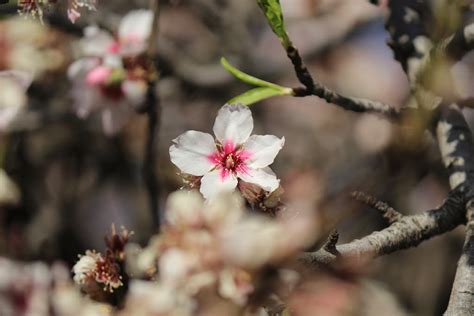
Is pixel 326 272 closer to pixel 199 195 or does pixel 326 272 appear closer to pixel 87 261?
pixel 199 195

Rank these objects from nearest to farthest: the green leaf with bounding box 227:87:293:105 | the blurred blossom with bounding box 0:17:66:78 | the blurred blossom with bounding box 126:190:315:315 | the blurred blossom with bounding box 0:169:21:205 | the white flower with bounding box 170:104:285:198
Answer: the blurred blossom with bounding box 126:190:315:315 → the white flower with bounding box 170:104:285:198 → the green leaf with bounding box 227:87:293:105 → the blurred blossom with bounding box 0:169:21:205 → the blurred blossom with bounding box 0:17:66:78

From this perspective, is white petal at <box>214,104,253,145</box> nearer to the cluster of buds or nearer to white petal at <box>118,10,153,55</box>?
the cluster of buds

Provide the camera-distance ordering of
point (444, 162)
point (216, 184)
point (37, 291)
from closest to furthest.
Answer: point (216, 184) → point (444, 162) → point (37, 291)

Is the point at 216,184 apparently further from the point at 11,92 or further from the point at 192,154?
the point at 11,92

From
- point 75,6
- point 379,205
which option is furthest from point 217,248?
point 75,6

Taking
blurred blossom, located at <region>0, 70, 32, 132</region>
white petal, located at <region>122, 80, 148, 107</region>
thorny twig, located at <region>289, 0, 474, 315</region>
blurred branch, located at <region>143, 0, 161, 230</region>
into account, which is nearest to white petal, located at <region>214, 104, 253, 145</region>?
thorny twig, located at <region>289, 0, 474, 315</region>

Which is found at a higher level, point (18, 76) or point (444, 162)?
point (18, 76)

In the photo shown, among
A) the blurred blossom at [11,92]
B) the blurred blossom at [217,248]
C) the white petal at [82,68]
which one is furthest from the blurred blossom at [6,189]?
the blurred blossom at [217,248]
